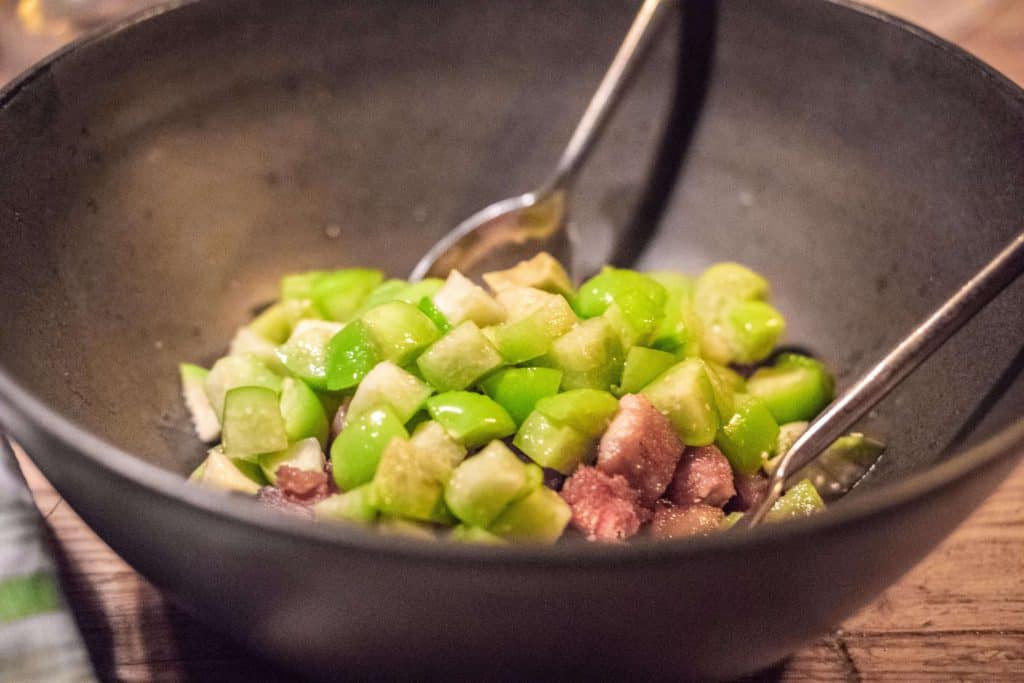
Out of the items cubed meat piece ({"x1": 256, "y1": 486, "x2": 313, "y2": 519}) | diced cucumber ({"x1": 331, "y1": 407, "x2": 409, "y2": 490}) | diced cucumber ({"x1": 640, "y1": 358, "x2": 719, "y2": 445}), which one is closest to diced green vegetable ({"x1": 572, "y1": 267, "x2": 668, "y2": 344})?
diced cucumber ({"x1": 640, "y1": 358, "x2": 719, "y2": 445})

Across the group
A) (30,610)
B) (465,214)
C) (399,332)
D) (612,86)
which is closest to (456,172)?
(465,214)

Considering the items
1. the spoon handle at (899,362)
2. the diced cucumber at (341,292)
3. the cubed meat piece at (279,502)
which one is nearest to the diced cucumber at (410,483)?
the cubed meat piece at (279,502)

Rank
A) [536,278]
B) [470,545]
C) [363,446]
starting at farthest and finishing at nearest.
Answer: [536,278]
[363,446]
[470,545]

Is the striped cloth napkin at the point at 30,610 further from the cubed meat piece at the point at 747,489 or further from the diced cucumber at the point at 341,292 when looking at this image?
the cubed meat piece at the point at 747,489

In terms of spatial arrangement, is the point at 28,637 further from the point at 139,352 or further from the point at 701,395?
the point at 701,395

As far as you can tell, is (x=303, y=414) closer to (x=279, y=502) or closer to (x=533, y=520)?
(x=279, y=502)

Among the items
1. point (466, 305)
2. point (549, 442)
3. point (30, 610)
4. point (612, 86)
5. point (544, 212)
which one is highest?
point (612, 86)

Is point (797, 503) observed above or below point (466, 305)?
below
